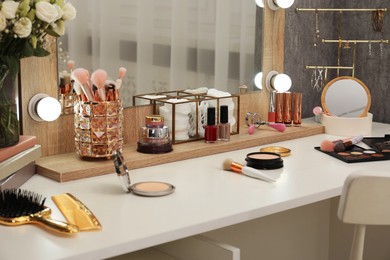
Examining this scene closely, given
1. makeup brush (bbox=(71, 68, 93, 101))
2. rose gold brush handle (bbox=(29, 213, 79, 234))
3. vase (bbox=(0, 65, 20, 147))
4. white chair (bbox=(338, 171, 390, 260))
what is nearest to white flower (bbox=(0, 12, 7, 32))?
vase (bbox=(0, 65, 20, 147))

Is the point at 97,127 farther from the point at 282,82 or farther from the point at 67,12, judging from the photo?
the point at 282,82

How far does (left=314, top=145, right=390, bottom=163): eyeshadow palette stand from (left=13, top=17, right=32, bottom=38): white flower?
3.31 ft

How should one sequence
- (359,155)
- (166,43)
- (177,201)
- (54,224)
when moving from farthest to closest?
(166,43)
(359,155)
(177,201)
(54,224)

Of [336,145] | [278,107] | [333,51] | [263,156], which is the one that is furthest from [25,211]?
[333,51]

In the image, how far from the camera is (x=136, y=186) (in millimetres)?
1823

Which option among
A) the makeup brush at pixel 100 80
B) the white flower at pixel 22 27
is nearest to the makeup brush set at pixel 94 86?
the makeup brush at pixel 100 80

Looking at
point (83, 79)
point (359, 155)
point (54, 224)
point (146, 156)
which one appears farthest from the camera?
point (359, 155)

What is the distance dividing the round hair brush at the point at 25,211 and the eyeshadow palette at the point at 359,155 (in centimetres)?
95

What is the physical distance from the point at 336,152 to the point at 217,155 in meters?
0.37

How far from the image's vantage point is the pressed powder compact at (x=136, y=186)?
1.78 m

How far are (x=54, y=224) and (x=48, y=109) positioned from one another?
558mm

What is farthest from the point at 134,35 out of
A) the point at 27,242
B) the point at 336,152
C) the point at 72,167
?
the point at 27,242

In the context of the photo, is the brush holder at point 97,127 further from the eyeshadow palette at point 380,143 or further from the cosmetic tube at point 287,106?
the eyeshadow palette at point 380,143

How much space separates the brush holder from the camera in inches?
78.6
